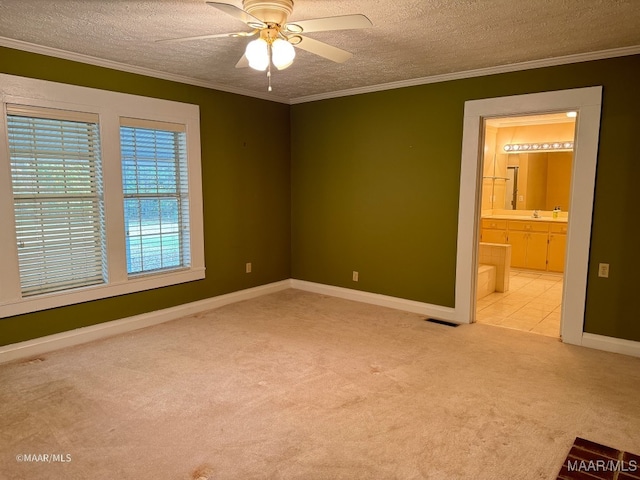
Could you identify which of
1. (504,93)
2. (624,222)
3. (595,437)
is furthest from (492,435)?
(504,93)

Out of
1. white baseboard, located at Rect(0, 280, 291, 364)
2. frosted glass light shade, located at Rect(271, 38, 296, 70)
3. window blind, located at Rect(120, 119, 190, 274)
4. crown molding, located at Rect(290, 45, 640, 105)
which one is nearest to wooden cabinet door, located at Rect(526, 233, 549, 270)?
crown molding, located at Rect(290, 45, 640, 105)

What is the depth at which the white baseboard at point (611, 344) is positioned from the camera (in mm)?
3463

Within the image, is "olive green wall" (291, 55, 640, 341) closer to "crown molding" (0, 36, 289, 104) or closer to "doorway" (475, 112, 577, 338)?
"crown molding" (0, 36, 289, 104)

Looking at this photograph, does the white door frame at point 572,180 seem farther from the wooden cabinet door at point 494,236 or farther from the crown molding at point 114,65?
the wooden cabinet door at point 494,236

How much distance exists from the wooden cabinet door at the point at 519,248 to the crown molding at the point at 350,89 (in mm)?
3677

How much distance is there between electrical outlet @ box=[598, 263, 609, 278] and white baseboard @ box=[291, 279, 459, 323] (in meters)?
1.33

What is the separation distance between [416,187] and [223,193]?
208 cm

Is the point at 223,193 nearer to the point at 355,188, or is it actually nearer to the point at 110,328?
the point at 355,188

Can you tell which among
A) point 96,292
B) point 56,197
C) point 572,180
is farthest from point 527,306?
point 56,197

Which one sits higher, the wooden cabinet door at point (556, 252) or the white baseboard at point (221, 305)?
the wooden cabinet door at point (556, 252)

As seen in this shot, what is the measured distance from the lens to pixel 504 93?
153 inches

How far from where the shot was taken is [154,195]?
4.17m

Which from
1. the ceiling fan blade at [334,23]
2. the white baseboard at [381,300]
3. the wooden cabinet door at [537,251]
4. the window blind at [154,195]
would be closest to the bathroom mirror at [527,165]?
the wooden cabinet door at [537,251]

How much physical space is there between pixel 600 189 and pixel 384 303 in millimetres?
2334
